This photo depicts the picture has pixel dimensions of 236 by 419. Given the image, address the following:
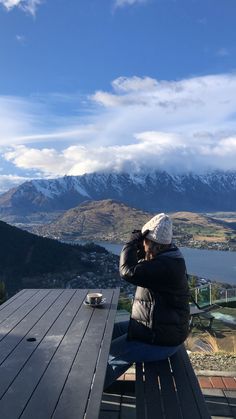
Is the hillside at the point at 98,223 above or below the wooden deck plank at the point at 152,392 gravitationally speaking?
below

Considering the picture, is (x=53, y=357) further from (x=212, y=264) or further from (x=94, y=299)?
(x=212, y=264)

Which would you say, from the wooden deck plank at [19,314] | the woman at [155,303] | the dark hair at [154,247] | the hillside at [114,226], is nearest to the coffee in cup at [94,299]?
the wooden deck plank at [19,314]

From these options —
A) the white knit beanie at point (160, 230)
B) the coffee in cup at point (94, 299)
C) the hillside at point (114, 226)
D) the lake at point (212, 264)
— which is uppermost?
the white knit beanie at point (160, 230)

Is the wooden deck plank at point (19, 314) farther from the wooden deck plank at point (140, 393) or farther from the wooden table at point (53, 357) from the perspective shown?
the wooden deck plank at point (140, 393)

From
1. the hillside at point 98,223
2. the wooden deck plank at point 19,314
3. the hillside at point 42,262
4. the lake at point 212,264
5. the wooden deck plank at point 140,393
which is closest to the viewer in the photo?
the wooden deck plank at point 140,393

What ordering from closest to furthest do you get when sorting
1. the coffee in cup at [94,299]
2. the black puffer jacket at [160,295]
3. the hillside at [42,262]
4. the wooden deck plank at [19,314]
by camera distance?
the black puffer jacket at [160,295], the wooden deck plank at [19,314], the coffee in cup at [94,299], the hillside at [42,262]

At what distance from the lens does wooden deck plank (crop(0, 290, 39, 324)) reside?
3716 mm

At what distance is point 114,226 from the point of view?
536ft

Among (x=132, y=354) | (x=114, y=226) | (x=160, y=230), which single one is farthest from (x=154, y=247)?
(x=114, y=226)

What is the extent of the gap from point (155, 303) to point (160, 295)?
0.21 feet

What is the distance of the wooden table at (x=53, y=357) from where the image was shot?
80.9 inches

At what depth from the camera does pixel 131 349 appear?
320cm

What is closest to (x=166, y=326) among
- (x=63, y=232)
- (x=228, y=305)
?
(x=228, y=305)

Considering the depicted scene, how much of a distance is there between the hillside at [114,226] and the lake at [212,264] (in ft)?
47.3
